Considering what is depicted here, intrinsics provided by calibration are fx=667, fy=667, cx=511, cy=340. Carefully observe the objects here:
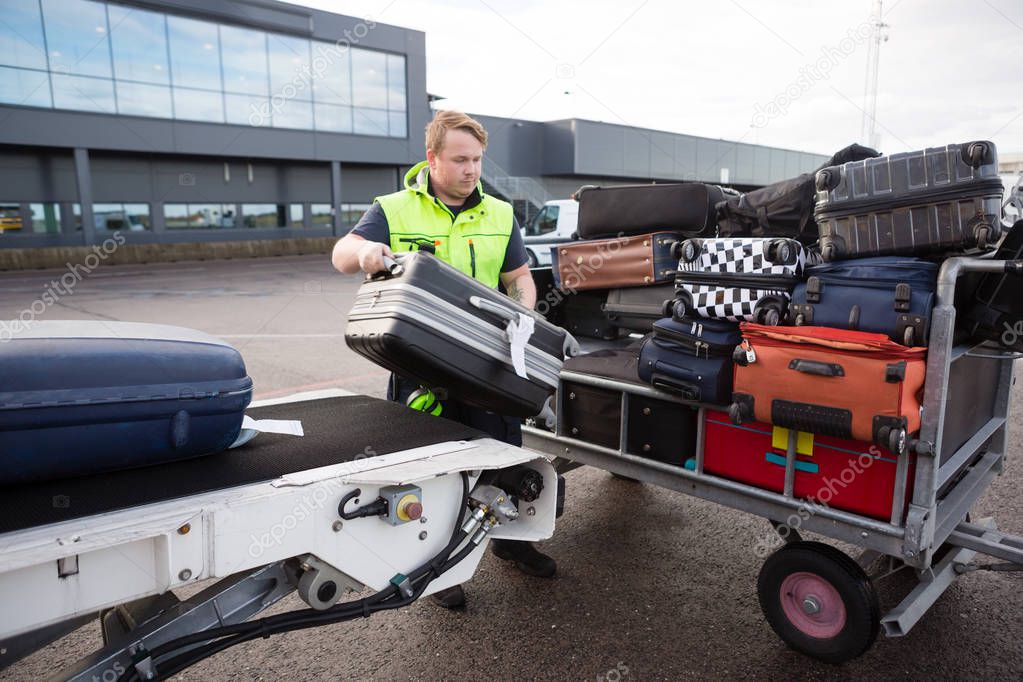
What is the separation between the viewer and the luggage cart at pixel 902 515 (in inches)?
95.4

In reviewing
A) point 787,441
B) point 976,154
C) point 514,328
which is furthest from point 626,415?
point 976,154

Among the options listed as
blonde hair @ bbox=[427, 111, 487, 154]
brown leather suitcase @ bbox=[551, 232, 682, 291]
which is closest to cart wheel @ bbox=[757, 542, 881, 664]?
brown leather suitcase @ bbox=[551, 232, 682, 291]

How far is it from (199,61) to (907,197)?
29.0 metres

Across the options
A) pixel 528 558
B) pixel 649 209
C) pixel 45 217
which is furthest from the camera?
pixel 45 217

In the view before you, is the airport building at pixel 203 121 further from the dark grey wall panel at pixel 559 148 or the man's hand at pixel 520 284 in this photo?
the man's hand at pixel 520 284

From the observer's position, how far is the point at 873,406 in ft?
7.84

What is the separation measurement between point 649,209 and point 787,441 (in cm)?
177

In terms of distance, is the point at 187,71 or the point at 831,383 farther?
the point at 187,71

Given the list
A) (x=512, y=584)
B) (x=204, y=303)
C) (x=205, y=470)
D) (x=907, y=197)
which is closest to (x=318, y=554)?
(x=205, y=470)

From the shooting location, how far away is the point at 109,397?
1743mm

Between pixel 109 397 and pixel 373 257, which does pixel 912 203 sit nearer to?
pixel 373 257

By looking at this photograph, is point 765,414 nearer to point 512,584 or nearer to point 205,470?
point 512,584

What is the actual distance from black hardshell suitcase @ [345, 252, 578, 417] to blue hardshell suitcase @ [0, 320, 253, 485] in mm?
492

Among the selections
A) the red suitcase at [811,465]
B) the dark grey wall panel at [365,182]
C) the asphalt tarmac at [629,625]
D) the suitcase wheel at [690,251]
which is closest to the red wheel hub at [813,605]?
the asphalt tarmac at [629,625]
